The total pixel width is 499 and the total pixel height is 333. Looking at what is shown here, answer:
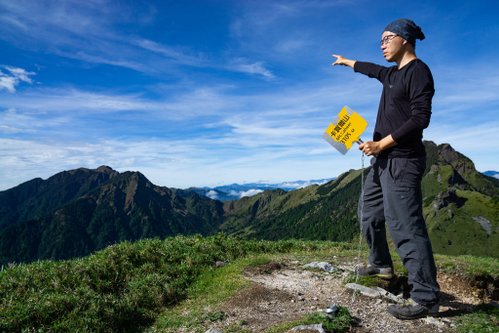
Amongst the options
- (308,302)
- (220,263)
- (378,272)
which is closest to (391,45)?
(378,272)

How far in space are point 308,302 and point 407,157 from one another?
3463 millimetres

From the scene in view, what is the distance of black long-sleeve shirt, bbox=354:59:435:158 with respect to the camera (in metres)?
6.22

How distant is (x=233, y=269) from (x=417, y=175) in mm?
5390

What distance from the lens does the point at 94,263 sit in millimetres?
9531

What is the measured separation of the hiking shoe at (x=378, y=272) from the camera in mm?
8188

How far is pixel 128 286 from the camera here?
8984 mm

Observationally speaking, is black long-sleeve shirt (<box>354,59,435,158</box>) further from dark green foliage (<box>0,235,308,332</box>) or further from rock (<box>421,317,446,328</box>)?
dark green foliage (<box>0,235,308,332</box>)

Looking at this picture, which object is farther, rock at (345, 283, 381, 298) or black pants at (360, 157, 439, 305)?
rock at (345, 283, 381, 298)

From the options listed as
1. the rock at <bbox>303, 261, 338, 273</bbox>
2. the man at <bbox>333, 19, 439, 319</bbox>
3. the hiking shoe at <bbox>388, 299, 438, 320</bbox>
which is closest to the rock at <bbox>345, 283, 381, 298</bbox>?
the man at <bbox>333, 19, 439, 319</bbox>

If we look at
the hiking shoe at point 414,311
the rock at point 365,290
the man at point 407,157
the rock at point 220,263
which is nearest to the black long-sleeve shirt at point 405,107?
the man at point 407,157

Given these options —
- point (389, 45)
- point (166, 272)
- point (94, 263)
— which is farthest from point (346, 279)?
point (94, 263)

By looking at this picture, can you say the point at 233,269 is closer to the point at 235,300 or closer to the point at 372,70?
the point at 235,300

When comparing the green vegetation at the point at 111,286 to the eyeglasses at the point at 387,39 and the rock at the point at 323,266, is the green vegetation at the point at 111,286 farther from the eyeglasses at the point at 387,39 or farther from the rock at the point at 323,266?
the eyeglasses at the point at 387,39

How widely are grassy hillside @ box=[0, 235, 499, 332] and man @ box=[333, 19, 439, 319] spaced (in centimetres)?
357
